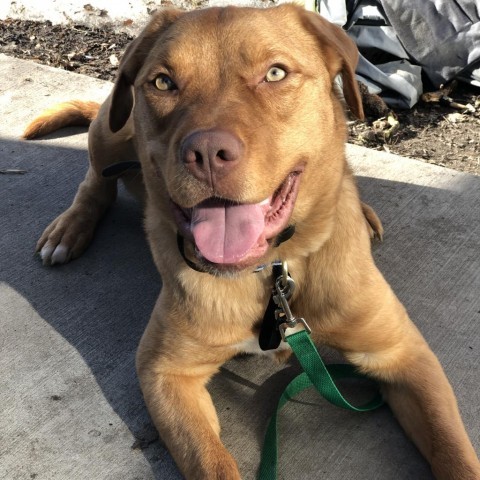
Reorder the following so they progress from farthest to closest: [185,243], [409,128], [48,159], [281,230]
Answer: [409,128], [48,159], [185,243], [281,230]

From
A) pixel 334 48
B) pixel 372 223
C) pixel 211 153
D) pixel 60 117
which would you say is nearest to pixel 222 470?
pixel 211 153

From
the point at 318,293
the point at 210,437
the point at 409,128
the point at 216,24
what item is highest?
the point at 216,24

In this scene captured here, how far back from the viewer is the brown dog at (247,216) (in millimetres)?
2354

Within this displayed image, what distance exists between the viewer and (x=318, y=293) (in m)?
2.75

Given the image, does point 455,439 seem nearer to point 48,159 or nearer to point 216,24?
point 216,24

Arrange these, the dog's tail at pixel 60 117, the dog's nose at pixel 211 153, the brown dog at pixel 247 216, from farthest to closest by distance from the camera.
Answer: the dog's tail at pixel 60 117, the brown dog at pixel 247 216, the dog's nose at pixel 211 153

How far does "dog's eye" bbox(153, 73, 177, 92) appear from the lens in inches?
102

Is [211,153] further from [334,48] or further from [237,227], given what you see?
[334,48]

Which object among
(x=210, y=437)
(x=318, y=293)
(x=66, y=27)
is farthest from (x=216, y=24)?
(x=66, y=27)

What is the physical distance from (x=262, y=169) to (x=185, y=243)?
577 mm

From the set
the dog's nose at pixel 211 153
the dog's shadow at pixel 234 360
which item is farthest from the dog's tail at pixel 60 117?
the dog's nose at pixel 211 153

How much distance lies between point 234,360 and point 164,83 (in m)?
1.29

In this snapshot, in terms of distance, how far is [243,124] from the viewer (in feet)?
7.51

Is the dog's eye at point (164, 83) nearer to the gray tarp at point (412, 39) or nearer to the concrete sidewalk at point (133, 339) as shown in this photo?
the concrete sidewalk at point (133, 339)
